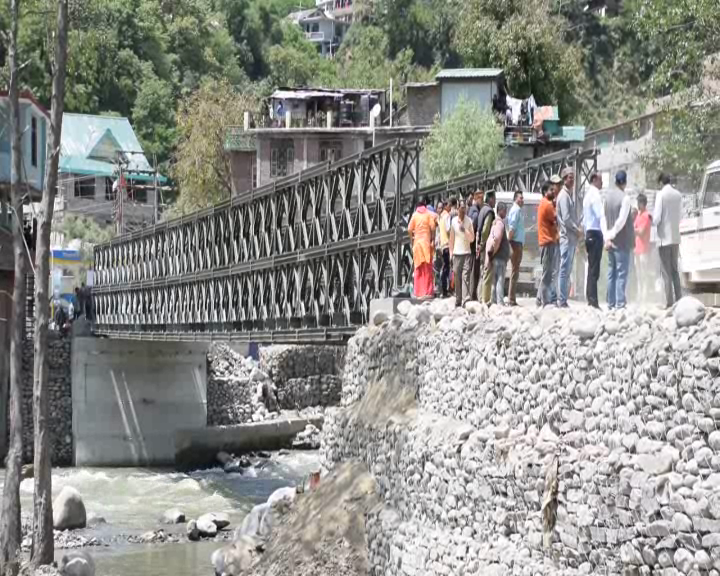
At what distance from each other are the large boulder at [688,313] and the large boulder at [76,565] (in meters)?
14.7

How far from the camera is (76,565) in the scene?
88.2 feet

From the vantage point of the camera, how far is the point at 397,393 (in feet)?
78.9

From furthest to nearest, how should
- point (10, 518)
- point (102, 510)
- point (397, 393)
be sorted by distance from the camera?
point (102, 510) < point (10, 518) < point (397, 393)

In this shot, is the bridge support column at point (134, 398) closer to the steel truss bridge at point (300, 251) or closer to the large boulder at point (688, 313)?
the steel truss bridge at point (300, 251)

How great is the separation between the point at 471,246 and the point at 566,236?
3325mm

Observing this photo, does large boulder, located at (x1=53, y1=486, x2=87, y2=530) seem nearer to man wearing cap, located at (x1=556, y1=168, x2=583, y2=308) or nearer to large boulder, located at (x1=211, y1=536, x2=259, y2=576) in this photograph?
large boulder, located at (x1=211, y1=536, x2=259, y2=576)

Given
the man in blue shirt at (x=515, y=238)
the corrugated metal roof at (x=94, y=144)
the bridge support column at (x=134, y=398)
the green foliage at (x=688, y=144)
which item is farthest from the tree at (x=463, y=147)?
the man in blue shirt at (x=515, y=238)

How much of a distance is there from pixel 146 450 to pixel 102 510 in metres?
12.1

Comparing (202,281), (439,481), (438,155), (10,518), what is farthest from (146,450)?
(439,481)

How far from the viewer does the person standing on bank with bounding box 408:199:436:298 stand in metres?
24.9

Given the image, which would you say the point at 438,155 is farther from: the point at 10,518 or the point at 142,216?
the point at 10,518

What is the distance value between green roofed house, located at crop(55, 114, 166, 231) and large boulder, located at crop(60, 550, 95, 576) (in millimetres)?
58017

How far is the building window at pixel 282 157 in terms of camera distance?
72231 millimetres

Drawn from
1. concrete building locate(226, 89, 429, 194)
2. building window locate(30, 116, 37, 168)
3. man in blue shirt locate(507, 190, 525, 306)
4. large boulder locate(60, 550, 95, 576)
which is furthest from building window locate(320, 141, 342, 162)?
man in blue shirt locate(507, 190, 525, 306)
